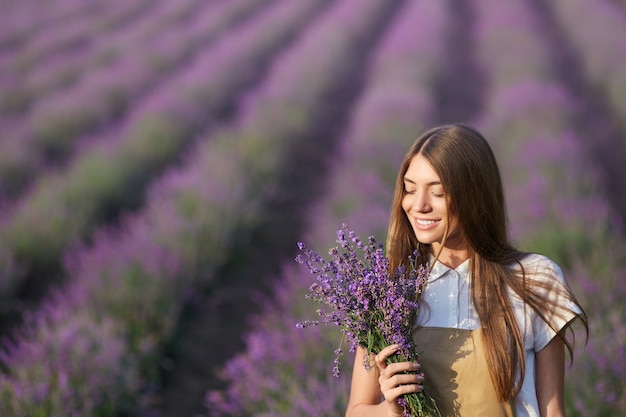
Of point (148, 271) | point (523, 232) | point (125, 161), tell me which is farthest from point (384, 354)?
point (125, 161)

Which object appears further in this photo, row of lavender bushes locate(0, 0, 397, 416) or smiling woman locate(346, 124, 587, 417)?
row of lavender bushes locate(0, 0, 397, 416)

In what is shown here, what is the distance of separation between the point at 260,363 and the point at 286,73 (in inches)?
232

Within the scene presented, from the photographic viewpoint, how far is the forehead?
1.54m

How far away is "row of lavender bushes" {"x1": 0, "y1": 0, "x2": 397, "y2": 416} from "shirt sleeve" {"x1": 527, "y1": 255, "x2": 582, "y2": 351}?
2021 millimetres

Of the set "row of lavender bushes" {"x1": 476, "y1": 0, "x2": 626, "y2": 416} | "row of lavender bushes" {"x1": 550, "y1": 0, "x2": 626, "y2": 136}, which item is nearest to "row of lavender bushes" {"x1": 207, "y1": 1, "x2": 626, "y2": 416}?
"row of lavender bushes" {"x1": 476, "y1": 0, "x2": 626, "y2": 416}

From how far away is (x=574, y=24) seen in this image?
1065cm

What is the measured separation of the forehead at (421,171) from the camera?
5.04ft

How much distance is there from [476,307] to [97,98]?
698 centimetres

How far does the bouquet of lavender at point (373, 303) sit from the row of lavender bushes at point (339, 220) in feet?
4.14

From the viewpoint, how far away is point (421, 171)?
5.07 feet

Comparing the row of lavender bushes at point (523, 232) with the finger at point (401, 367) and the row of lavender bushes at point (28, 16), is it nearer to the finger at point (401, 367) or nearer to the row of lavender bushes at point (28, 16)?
the finger at point (401, 367)

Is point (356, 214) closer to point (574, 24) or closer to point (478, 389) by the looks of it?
point (478, 389)

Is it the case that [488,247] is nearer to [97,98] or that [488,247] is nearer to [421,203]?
[421,203]

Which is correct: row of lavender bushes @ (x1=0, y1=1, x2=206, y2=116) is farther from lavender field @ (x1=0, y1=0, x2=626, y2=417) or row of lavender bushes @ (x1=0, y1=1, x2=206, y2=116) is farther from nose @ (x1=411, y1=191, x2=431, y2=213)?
nose @ (x1=411, y1=191, x2=431, y2=213)
